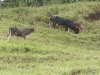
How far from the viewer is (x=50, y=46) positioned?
55.5 feet

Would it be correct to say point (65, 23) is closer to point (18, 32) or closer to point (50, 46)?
point (50, 46)

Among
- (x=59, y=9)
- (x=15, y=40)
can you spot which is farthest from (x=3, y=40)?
(x=59, y=9)

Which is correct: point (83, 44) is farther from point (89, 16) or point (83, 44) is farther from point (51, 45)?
point (89, 16)

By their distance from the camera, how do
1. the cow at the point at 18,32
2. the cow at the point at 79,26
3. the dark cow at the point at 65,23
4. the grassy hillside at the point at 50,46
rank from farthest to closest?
1. the cow at the point at 79,26
2. the dark cow at the point at 65,23
3. the cow at the point at 18,32
4. the grassy hillside at the point at 50,46

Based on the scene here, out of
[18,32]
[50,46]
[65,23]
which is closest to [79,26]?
[65,23]

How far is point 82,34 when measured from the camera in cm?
2186

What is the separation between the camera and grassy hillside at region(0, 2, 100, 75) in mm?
11871

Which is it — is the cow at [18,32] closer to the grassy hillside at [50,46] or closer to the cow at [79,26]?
the grassy hillside at [50,46]

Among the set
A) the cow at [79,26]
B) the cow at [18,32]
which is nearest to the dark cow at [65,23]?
the cow at [79,26]

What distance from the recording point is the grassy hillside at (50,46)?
11.9 metres

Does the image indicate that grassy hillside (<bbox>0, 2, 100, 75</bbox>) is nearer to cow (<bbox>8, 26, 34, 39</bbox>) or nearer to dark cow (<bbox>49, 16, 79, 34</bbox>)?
cow (<bbox>8, 26, 34, 39</bbox>)

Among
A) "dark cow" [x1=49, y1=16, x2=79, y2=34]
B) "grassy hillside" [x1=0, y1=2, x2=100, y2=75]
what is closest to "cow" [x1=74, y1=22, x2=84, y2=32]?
"dark cow" [x1=49, y1=16, x2=79, y2=34]

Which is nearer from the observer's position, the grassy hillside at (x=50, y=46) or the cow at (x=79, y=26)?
the grassy hillside at (x=50, y=46)

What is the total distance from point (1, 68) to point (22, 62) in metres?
1.58
